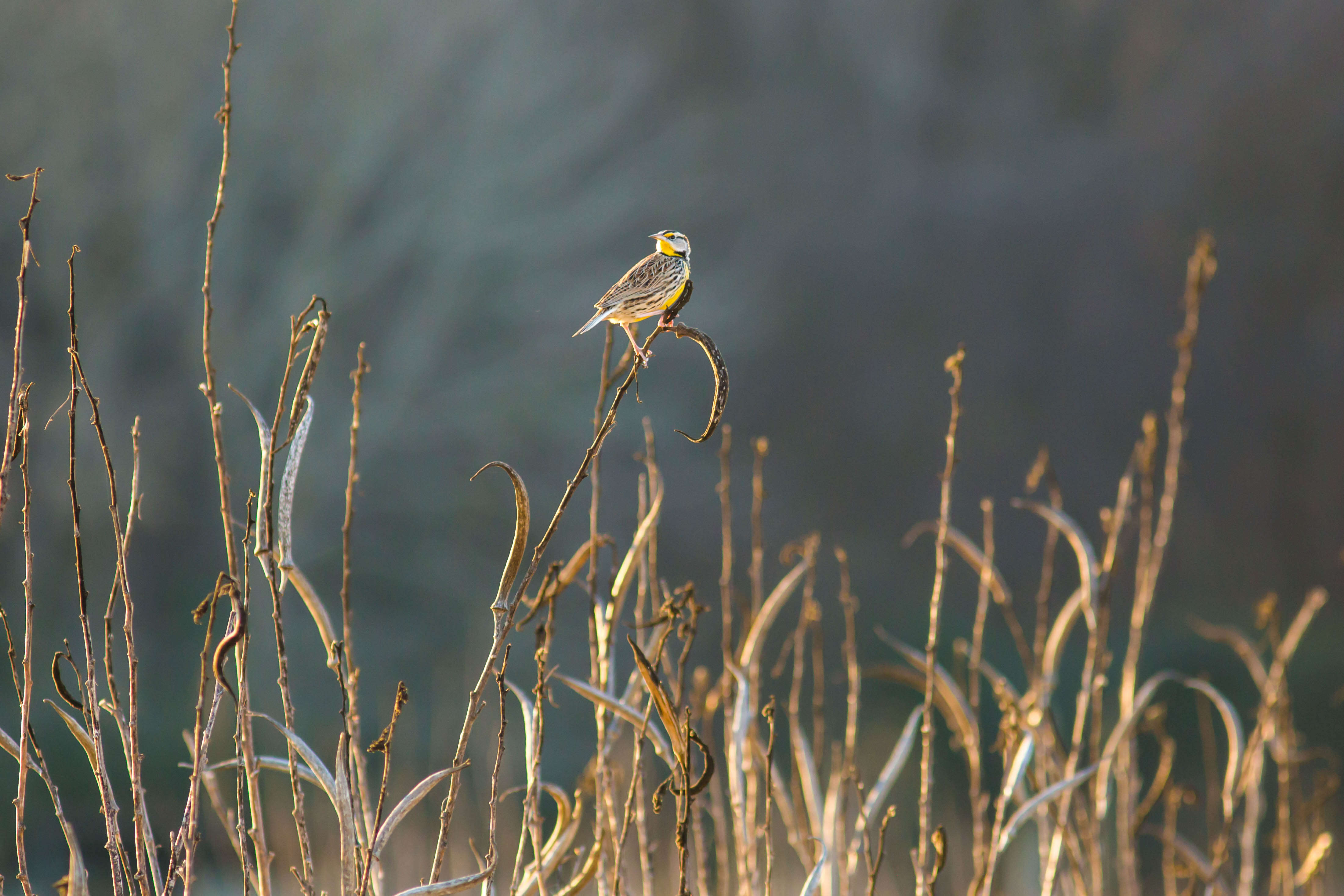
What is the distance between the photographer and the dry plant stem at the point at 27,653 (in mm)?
517

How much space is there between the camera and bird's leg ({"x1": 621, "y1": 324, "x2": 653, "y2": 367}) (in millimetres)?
467

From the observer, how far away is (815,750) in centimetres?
100

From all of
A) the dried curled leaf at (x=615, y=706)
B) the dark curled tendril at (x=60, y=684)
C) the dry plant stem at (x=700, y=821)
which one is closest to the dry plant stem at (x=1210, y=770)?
the dry plant stem at (x=700, y=821)

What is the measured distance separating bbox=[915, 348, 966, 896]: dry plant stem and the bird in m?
0.20

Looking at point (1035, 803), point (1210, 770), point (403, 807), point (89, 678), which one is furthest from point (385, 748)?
point (1210, 770)

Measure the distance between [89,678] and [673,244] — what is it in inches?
15.2

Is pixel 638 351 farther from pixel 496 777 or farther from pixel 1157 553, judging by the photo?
pixel 1157 553

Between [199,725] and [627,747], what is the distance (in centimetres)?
161

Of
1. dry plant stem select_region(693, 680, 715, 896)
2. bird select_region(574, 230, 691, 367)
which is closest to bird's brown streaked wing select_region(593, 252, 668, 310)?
bird select_region(574, 230, 691, 367)

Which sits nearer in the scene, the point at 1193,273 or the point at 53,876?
the point at 1193,273

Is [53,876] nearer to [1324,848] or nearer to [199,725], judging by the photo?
[199,725]

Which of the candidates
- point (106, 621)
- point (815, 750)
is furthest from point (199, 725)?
point (815, 750)

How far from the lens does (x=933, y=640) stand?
0.69m

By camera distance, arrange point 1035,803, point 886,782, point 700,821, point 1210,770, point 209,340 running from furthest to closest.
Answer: point 1210,770
point 700,821
point 886,782
point 1035,803
point 209,340
